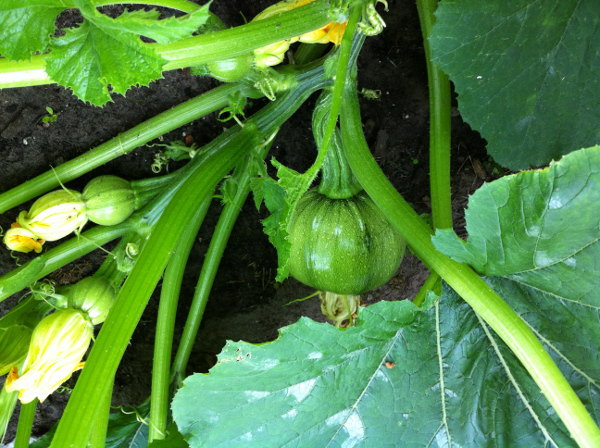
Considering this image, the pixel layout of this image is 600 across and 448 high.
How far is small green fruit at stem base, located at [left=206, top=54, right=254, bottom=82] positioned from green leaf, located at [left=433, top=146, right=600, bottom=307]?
82cm

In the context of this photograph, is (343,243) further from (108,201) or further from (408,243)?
(108,201)

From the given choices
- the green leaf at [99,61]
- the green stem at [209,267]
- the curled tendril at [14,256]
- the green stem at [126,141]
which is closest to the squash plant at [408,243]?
the green leaf at [99,61]

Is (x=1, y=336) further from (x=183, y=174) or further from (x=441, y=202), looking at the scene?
(x=441, y=202)

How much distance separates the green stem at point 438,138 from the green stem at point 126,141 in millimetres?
798

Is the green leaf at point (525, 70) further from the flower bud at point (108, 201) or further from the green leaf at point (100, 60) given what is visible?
the flower bud at point (108, 201)

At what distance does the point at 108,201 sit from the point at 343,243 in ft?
2.94

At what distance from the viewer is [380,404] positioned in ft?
4.98

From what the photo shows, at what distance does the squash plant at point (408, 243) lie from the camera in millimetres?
1215

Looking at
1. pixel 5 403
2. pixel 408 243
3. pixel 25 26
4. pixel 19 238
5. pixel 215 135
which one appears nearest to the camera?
pixel 25 26

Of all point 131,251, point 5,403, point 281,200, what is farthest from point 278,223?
point 5,403

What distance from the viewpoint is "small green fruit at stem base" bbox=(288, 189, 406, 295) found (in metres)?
1.94

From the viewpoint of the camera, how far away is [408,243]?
5.37 ft

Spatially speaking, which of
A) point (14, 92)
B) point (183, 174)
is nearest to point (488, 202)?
point (183, 174)

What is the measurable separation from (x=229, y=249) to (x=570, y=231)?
1652 millimetres
